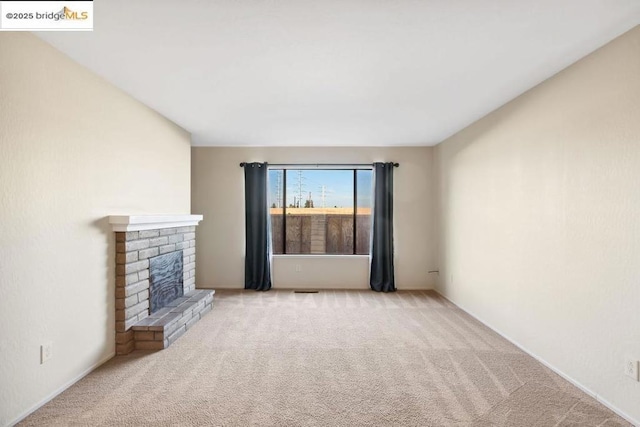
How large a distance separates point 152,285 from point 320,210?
10.2 feet

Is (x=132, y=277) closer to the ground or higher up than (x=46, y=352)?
higher up

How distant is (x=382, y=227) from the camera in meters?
5.43

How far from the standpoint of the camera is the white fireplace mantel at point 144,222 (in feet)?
9.39

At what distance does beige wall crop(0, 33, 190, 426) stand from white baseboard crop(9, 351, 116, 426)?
0.6 inches

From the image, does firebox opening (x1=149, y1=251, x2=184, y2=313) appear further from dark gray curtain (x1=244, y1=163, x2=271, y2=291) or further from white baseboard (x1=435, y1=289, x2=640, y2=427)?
white baseboard (x1=435, y1=289, x2=640, y2=427)

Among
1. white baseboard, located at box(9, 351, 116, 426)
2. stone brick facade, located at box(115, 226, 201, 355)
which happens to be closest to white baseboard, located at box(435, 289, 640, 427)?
stone brick facade, located at box(115, 226, 201, 355)

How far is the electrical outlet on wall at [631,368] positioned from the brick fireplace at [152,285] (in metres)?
3.66

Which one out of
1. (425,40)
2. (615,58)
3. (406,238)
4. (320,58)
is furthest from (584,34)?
(406,238)

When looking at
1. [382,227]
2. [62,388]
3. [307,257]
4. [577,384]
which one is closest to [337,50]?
[577,384]

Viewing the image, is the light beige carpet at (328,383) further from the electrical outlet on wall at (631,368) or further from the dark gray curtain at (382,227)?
the dark gray curtain at (382,227)

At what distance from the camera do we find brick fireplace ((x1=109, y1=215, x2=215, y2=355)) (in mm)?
2955

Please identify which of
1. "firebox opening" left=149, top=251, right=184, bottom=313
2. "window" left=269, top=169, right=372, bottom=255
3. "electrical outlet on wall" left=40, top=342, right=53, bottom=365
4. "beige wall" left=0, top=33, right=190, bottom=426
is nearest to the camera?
"beige wall" left=0, top=33, right=190, bottom=426

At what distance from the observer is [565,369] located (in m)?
2.54

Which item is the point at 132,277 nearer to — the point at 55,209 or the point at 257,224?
the point at 55,209
